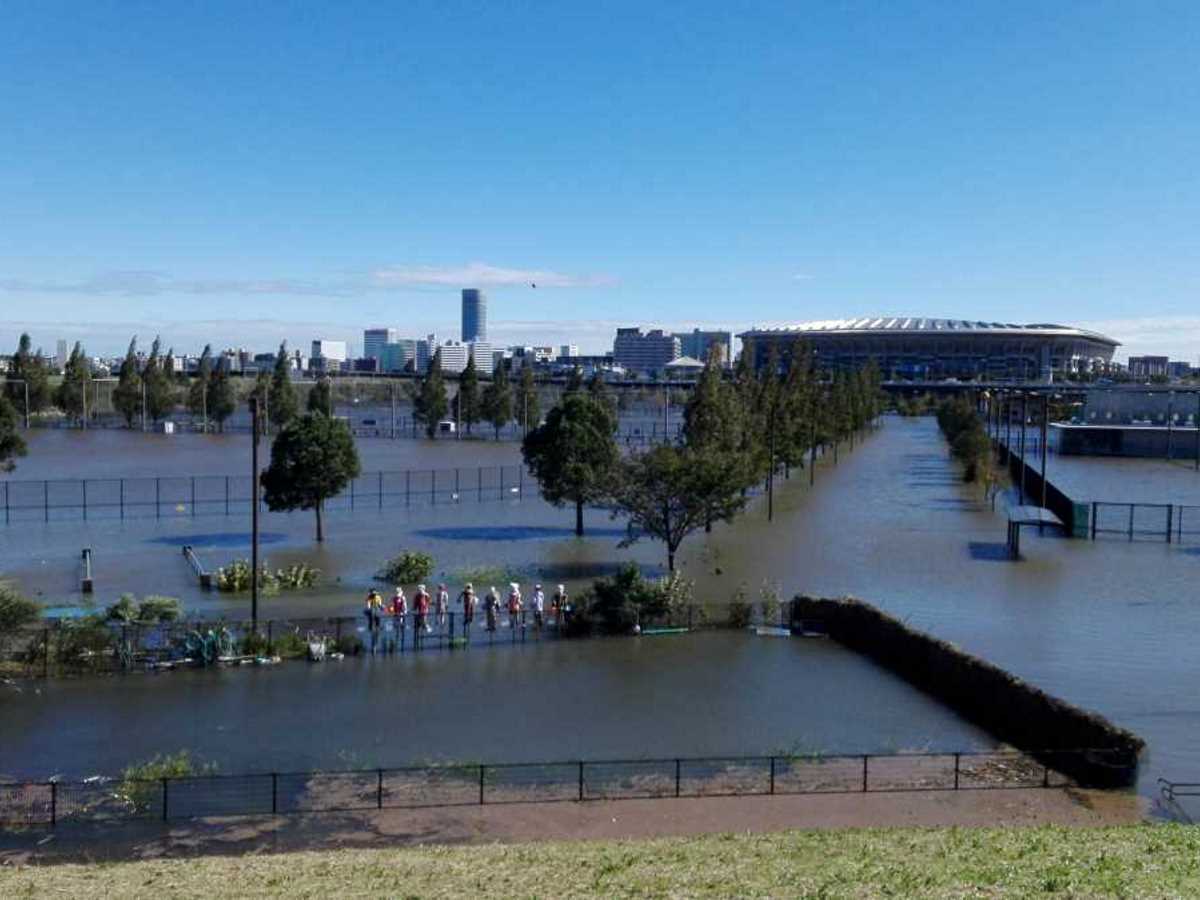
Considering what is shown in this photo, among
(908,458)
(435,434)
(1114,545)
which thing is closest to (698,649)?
(1114,545)

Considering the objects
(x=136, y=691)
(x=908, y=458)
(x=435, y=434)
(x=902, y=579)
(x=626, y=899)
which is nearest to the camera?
(x=626, y=899)

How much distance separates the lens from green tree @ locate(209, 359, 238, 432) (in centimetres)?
8062

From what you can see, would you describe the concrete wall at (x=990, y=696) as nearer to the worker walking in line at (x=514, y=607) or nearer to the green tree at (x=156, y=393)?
the worker walking in line at (x=514, y=607)

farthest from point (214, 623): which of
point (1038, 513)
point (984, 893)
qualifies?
point (1038, 513)

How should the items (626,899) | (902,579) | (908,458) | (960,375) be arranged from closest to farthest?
(626,899), (902,579), (908,458), (960,375)

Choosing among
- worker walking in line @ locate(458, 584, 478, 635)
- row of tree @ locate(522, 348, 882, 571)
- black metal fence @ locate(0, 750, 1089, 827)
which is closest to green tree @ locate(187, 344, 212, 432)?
row of tree @ locate(522, 348, 882, 571)

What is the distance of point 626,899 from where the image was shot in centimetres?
918

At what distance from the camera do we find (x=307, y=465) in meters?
31.3

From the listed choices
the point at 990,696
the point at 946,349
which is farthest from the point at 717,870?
the point at 946,349

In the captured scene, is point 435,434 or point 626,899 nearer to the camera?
point 626,899

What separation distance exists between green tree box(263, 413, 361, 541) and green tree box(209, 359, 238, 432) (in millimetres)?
51233

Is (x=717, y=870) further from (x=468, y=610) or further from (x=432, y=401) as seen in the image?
(x=432, y=401)

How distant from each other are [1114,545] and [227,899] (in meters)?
28.3

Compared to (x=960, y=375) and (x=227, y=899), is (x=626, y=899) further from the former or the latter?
(x=960, y=375)
